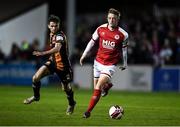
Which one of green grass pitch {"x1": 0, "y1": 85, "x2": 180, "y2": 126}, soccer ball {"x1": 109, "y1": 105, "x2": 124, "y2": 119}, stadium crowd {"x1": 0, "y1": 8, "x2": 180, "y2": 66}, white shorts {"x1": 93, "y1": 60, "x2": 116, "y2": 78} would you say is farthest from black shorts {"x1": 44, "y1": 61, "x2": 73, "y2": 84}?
stadium crowd {"x1": 0, "y1": 8, "x2": 180, "y2": 66}

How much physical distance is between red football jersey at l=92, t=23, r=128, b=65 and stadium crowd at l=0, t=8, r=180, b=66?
14.0 meters

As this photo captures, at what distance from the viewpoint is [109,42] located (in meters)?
15.0

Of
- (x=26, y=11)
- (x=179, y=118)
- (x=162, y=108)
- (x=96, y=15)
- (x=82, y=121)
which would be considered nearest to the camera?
(x=82, y=121)

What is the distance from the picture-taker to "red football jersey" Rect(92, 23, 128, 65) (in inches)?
590

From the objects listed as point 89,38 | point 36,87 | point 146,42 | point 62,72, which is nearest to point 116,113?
point 62,72

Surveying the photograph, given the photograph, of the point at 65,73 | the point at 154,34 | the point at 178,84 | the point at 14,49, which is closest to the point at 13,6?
the point at 14,49

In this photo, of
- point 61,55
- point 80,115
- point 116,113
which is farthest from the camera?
point 61,55

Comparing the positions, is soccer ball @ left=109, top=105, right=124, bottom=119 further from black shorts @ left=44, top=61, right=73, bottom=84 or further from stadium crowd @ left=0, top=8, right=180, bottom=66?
stadium crowd @ left=0, top=8, right=180, bottom=66

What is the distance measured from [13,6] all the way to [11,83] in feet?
18.7

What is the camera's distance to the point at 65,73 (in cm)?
1546

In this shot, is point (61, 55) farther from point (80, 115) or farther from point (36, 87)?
point (80, 115)

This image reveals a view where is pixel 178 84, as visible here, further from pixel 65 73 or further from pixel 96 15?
pixel 65 73

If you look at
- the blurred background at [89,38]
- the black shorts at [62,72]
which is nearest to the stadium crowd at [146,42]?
the blurred background at [89,38]

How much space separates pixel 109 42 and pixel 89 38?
56.7ft
